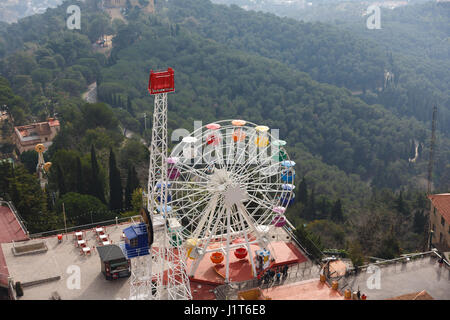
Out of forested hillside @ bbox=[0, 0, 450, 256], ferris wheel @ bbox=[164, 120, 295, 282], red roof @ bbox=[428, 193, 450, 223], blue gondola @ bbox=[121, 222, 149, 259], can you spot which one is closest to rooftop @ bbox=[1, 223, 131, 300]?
blue gondola @ bbox=[121, 222, 149, 259]

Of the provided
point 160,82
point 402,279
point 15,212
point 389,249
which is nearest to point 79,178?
point 15,212

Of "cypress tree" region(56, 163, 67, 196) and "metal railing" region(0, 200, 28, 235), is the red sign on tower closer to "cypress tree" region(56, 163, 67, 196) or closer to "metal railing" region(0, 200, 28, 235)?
"metal railing" region(0, 200, 28, 235)

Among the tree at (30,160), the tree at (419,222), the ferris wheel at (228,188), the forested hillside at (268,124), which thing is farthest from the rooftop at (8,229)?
the tree at (419,222)

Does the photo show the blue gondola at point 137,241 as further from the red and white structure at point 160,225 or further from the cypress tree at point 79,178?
the cypress tree at point 79,178

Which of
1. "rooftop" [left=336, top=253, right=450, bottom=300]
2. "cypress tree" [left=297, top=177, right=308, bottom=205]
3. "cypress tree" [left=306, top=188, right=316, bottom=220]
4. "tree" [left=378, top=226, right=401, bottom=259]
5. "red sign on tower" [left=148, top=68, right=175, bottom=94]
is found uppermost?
"red sign on tower" [left=148, top=68, right=175, bottom=94]

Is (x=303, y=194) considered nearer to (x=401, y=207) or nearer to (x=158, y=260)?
(x=401, y=207)

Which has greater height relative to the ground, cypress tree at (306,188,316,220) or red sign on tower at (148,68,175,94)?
red sign on tower at (148,68,175,94)

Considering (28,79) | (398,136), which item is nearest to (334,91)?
(398,136)

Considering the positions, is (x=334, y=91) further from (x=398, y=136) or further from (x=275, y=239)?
(x=275, y=239)
